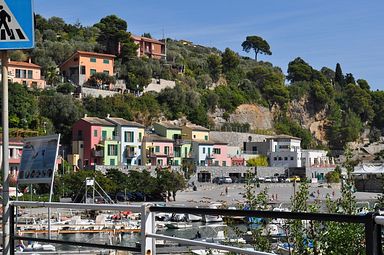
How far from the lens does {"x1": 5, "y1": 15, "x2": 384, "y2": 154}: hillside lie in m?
58.9

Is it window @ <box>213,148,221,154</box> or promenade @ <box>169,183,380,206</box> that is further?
window @ <box>213,148,221,154</box>

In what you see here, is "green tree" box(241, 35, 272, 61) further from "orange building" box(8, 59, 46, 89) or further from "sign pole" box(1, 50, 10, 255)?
"sign pole" box(1, 50, 10, 255)

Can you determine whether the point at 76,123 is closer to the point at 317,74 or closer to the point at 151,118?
the point at 151,118

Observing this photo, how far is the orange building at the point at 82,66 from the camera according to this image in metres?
66.3

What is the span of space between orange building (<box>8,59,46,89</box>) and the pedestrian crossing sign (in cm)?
5482

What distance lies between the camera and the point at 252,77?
320ft

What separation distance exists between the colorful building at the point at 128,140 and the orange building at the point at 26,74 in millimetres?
7874

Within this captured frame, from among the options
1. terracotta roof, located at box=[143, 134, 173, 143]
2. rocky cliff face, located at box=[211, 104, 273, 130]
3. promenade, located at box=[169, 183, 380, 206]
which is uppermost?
rocky cliff face, located at box=[211, 104, 273, 130]

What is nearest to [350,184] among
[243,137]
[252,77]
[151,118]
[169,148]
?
[169,148]

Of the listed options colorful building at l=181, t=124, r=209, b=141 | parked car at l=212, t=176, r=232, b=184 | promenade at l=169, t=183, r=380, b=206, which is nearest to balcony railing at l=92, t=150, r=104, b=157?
promenade at l=169, t=183, r=380, b=206

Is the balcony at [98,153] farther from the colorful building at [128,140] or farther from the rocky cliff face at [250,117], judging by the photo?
the rocky cliff face at [250,117]

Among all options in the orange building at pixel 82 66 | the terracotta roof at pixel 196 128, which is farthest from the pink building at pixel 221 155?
the orange building at pixel 82 66

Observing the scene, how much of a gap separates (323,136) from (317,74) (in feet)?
55.7

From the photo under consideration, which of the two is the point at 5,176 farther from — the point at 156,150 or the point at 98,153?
the point at 156,150
